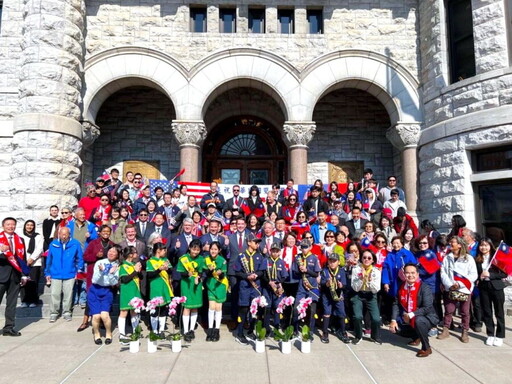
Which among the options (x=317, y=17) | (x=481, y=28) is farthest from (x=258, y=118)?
(x=481, y=28)

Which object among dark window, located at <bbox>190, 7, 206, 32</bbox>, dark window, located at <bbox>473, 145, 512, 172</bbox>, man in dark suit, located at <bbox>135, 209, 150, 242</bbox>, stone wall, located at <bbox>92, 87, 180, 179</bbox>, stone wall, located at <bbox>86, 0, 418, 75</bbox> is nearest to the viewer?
man in dark suit, located at <bbox>135, 209, 150, 242</bbox>

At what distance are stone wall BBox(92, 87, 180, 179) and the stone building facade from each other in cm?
5

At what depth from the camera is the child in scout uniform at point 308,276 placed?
5715 mm

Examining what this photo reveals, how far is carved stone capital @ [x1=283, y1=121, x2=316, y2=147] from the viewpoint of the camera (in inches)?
437

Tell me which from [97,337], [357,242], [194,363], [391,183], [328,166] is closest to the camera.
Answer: [194,363]

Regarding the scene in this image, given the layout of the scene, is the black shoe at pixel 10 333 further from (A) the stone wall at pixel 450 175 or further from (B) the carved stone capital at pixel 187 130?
(A) the stone wall at pixel 450 175

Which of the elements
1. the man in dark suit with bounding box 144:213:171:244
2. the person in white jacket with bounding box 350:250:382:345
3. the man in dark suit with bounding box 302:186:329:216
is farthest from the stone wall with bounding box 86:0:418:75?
the person in white jacket with bounding box 350:250:382:345

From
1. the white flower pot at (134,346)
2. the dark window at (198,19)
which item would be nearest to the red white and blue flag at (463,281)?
the white flower pot at (134,346)

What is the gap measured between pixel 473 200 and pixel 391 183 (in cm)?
216

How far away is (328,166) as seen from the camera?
13.4 meters

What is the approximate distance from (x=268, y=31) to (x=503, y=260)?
29.9ft

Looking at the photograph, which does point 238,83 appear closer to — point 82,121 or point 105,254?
point 82,121

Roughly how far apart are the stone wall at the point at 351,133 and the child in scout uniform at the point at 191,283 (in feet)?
27.1

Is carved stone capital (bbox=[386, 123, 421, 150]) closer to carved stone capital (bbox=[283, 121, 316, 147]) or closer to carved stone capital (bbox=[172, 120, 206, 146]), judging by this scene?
carved stone capital (bbox=[283, 121, 316, 147])
